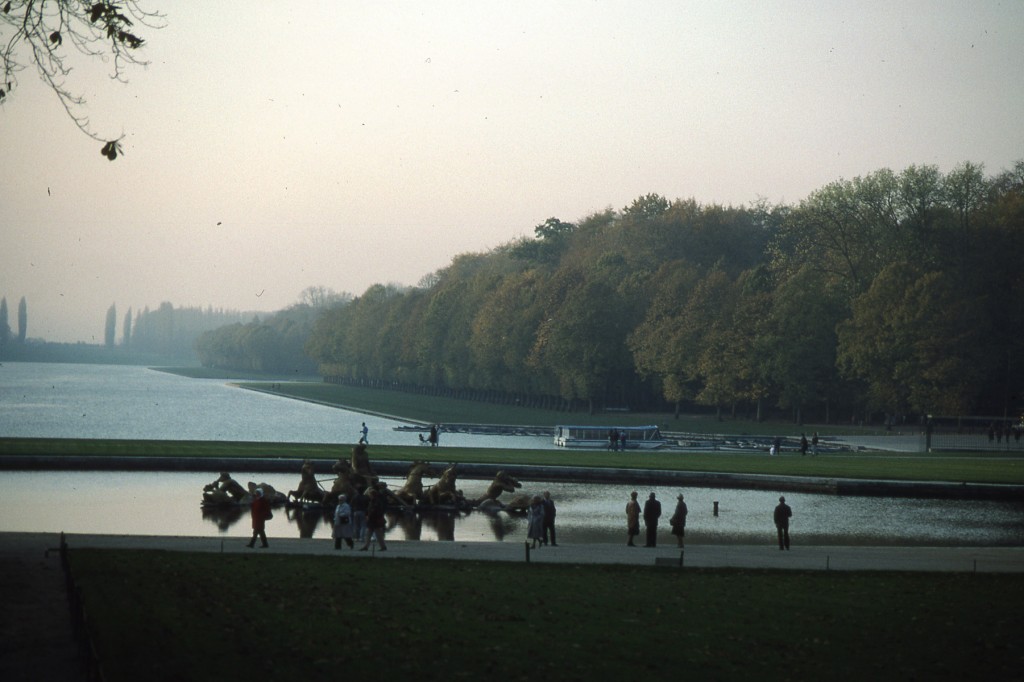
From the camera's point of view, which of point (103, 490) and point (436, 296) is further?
point (436, 296)

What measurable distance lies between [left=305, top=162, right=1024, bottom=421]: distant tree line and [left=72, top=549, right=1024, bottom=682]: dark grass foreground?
71086 mm

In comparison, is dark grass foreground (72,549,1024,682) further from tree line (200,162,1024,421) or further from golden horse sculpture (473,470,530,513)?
tree line (200,162,1024,421)

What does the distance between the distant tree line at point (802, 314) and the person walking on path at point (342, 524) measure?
7036 centimetres

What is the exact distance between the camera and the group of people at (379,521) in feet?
93.5

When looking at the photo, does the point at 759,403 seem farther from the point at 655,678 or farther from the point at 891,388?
the point at 655,678

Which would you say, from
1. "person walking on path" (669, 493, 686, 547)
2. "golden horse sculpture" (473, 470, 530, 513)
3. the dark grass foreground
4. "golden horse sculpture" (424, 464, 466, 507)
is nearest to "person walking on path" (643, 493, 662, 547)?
"person walking on path" (669, 493, 686, 547)

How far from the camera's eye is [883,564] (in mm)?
27703

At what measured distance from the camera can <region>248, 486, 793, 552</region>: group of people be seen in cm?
2848

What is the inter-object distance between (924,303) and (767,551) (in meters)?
66.8

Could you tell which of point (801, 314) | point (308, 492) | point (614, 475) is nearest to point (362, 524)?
point (308, 492)

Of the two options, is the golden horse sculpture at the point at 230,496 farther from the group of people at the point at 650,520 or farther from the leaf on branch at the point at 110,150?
the leaf on branch at the point at 110,150

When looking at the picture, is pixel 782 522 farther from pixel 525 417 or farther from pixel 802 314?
pixel 525 417

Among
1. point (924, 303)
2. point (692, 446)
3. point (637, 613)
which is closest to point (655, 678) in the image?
point (637, 613)

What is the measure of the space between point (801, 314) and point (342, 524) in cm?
7822
